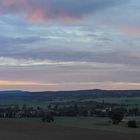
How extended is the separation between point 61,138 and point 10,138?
16.5 feet

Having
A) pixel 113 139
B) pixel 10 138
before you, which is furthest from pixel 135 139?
pixel 10 138

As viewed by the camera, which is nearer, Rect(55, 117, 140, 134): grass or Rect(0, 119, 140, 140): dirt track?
Rect(0, 119, 140, 140): dirt track

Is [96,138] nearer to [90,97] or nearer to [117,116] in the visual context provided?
[117,116]

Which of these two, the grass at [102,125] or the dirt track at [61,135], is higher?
the grass at [102,125]

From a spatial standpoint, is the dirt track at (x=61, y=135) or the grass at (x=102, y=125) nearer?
the dirt track at (x=61, y=135)

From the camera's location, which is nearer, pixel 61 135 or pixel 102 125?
pixel 61 135

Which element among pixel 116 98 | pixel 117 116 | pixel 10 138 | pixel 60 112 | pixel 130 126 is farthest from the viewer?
pixel 116 98

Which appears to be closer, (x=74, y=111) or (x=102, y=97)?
(x=74, y=111)

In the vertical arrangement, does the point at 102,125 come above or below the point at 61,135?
above

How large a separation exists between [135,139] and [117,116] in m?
44.5

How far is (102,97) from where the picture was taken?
19388 cm

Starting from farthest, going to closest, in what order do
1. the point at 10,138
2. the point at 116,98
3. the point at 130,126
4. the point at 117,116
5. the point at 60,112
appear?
the point at 116,98, the point at 60,112, the point at 117,116, the point at 130,126, the point at 10,138

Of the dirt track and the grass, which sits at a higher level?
the grass

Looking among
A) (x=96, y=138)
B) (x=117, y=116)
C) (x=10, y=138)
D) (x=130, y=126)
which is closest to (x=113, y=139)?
(x=96, y=138)
